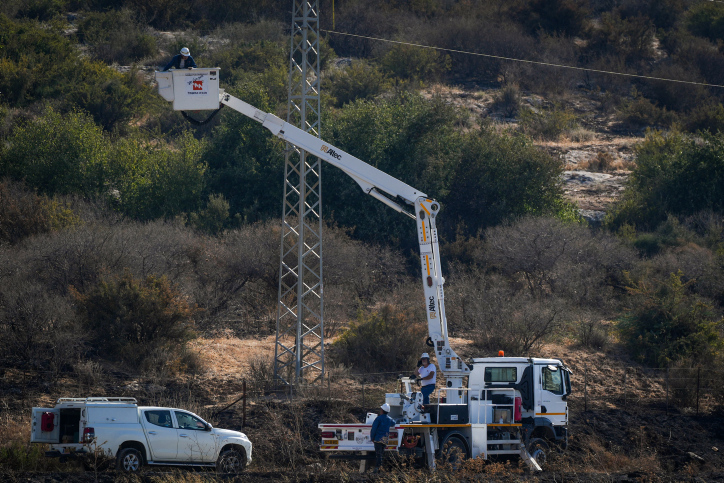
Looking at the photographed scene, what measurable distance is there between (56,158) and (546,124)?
34.4 m

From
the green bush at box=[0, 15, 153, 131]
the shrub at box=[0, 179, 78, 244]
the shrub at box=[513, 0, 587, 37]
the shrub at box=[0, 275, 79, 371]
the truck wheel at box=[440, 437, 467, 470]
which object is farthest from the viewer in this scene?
the shrub at box=[513, 0, 587, 37]

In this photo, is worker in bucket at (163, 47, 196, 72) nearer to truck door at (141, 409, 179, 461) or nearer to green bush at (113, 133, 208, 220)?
truck door at (141, 409, 179, 461)

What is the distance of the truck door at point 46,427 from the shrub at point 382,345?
41.3ft

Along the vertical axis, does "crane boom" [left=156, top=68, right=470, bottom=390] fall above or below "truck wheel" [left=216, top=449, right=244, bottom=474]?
above

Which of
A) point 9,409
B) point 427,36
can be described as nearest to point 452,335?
point 9,409

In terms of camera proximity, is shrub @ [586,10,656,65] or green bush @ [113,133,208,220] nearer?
green bush @ [113,133,208,220]

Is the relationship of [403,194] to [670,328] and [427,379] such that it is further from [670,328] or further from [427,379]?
[670,328]

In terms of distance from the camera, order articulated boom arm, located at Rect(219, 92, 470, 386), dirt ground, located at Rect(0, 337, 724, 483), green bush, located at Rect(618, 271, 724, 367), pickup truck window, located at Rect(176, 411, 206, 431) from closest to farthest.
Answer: dirt ground, located at Rect(0, 337, 724, 483) → pickup truck window, located at Rect(176, 411, 206, 431) → articulated boom arm, located at Rect(219, 92, 470, 386) → green bush, located at Rect(618, 271, 724, 367)

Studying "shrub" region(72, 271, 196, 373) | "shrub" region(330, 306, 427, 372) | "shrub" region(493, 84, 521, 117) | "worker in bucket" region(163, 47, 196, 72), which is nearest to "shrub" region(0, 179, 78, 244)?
"shrub" region(72, 271, 196, 373)

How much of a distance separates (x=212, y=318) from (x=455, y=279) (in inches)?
423

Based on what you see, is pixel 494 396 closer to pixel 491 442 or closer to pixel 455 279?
pixel 491 442

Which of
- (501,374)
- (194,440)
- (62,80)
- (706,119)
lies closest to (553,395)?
(501,374)

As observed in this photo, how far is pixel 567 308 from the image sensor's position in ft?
103

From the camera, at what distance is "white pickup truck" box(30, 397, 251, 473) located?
14.7m
